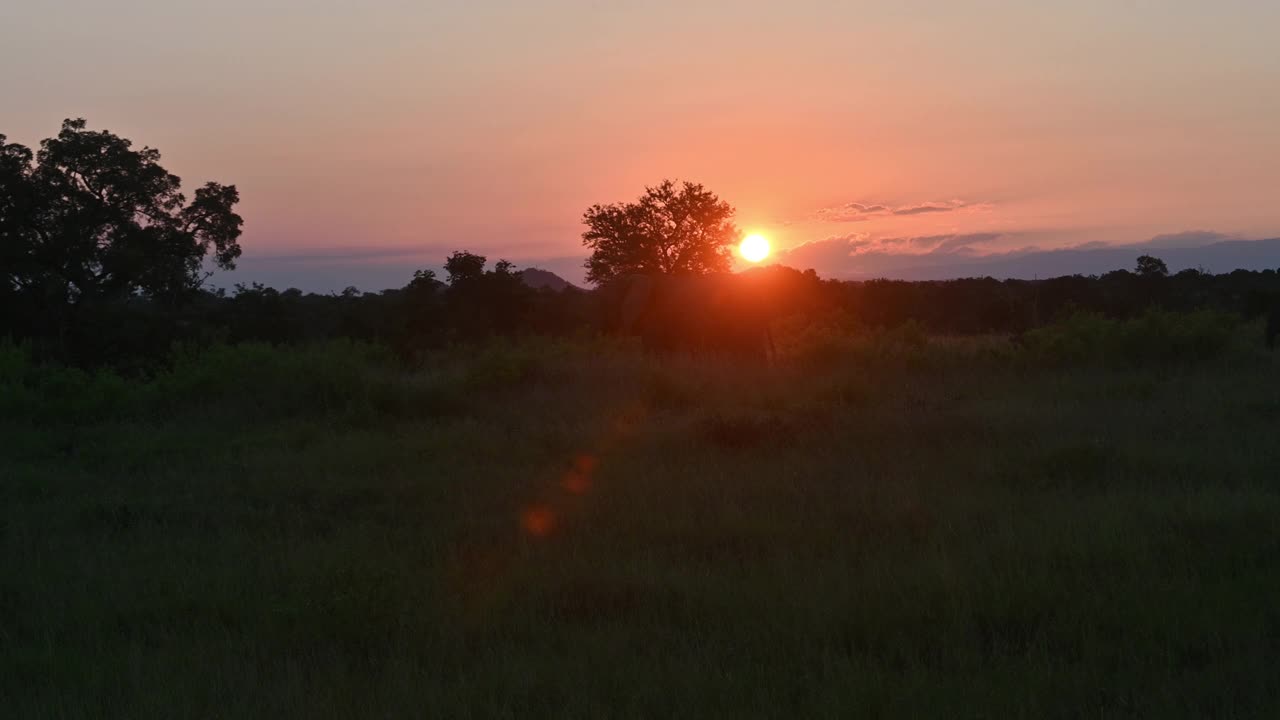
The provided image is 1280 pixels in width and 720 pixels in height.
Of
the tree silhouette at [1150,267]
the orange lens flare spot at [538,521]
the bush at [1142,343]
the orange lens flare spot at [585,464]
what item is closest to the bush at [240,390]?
the orange lens flare spot at [585,464]

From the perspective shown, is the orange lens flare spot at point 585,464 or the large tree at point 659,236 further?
the large tree at point 659,236

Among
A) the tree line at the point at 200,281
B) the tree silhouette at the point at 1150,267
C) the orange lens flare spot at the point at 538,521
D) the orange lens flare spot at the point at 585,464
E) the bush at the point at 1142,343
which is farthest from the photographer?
the tree silhouette at the point at 1150,267

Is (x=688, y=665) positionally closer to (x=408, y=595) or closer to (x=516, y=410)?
(x=408, y=595)

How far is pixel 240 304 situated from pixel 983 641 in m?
27.8

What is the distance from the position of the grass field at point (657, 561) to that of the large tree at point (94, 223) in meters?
17.1

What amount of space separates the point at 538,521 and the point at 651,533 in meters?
0.92

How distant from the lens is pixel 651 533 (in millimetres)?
6516

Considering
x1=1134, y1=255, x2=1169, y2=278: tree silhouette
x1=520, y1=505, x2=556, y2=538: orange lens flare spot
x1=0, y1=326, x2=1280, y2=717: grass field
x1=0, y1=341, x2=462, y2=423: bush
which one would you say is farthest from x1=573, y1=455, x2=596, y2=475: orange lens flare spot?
x1=1134, y1=255, x2=1169, y2=278: tree silhouette

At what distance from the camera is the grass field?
4.09m

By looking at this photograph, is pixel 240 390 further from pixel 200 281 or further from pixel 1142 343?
pixel 200 281

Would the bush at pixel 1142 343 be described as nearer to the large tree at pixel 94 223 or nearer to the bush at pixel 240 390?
the bush at pixel 240 390

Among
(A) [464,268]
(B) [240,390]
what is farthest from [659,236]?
(B) [240,390]

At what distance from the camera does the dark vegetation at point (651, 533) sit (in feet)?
13.6

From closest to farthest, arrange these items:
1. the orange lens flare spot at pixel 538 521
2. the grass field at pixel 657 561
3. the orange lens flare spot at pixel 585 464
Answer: the grass field at pixel 657 561 < the orange lens flare spot at pixel 538 521 < the orange lens flare spot at pixel 585 464
